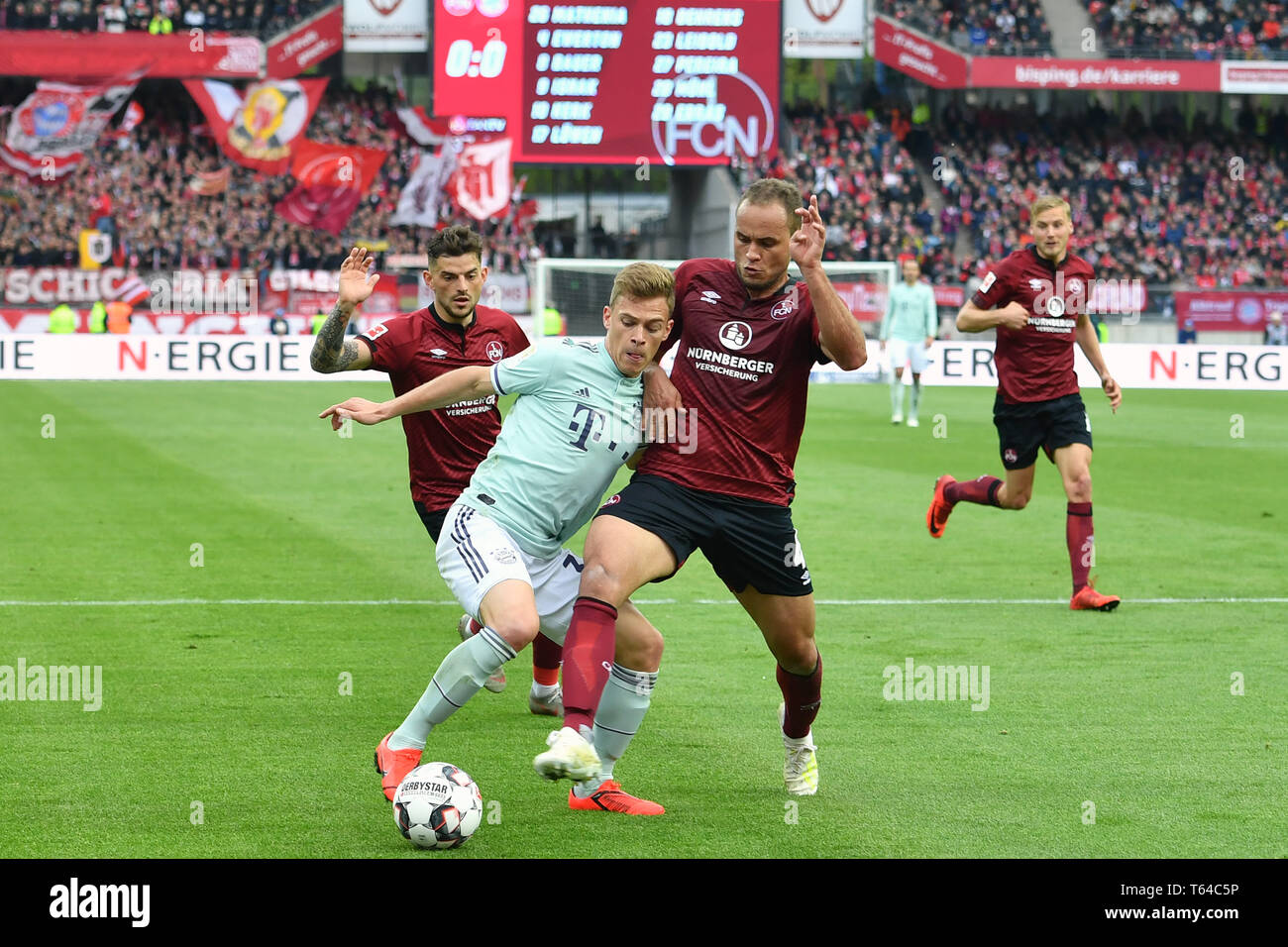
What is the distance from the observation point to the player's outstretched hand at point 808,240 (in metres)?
5.24

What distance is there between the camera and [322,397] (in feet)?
89.6

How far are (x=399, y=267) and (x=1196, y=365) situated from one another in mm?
18053

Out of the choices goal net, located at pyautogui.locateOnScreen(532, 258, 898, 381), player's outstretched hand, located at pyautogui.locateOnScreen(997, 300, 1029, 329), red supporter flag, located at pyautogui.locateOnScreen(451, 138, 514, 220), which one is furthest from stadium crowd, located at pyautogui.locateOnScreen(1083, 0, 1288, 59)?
player's outstretched hand, located at pyautogui.locateOnScreen(997, 300, 1029, 329)

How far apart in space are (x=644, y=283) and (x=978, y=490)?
6.16 meters

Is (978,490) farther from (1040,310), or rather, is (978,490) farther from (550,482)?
(550,482)

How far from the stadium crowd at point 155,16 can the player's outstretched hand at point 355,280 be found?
41.3 metres

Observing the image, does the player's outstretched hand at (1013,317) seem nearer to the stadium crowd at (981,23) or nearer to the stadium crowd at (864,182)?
the stadium crowd at (864,182)

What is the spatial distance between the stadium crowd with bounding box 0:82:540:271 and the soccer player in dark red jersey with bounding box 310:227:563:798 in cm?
3308

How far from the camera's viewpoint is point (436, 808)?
16.5 feet

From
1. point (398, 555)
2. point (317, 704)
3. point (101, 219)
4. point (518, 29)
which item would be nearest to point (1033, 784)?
point (317, 704)

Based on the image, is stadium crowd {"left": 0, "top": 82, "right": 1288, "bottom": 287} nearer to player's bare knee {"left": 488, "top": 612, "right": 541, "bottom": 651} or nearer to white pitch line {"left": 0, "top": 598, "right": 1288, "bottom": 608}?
white pitch line {"left": 0, "top": 598, "right": 1288, "bottom": 608}

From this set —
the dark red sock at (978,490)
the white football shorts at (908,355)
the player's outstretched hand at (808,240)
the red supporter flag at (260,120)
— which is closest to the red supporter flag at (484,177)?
the red supporter flag at (260,120)

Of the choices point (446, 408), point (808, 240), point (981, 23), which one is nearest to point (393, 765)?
point (808, 240)

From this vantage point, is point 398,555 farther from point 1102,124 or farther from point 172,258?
point 1102,124
